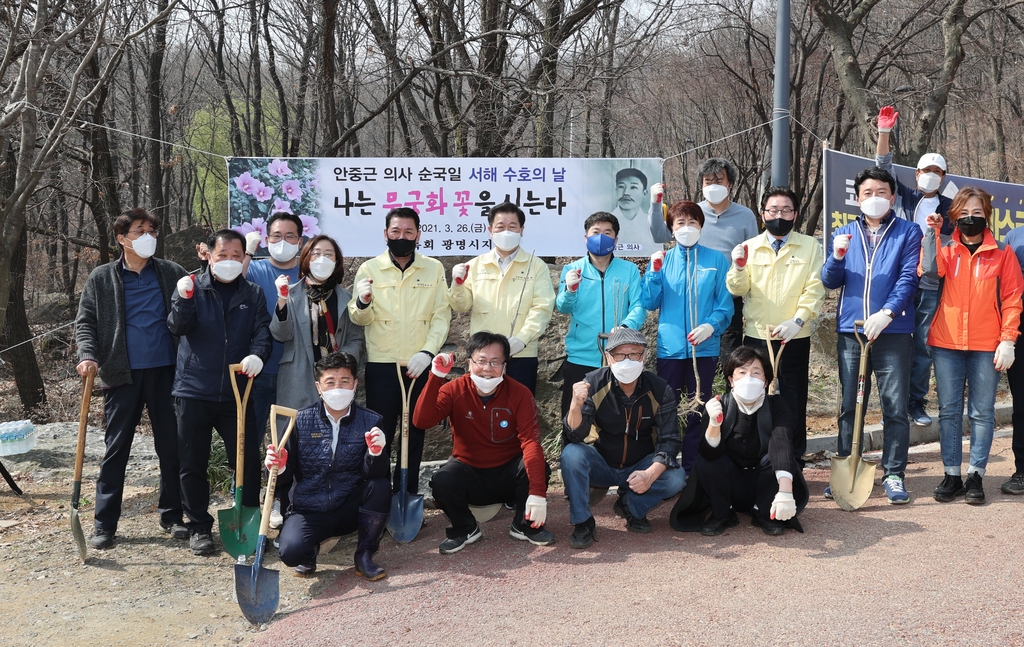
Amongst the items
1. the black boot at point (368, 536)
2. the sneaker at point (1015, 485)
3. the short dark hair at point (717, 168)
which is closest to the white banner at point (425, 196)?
the short dark hair at point (717, 168)

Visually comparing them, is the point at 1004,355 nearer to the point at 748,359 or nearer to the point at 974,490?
the point at 974,490

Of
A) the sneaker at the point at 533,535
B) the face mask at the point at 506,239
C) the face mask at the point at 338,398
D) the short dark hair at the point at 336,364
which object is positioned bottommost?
the sneaker at the point at 533,535

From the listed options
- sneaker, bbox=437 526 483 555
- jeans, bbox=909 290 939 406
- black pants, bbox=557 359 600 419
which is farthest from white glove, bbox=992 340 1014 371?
sneaker, bbox=437 526 483 555

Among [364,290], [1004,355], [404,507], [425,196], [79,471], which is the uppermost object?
[425,196]

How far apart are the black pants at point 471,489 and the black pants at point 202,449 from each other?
109cm

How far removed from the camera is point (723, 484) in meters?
4.51

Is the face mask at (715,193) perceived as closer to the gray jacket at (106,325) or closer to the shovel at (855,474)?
the shovel at (855,474)

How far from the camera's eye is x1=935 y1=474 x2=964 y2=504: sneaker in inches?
195

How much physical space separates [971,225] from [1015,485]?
160 centimetres

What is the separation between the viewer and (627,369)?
4.53 meters

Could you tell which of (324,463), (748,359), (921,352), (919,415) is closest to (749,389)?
(748,359)

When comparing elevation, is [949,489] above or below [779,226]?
below

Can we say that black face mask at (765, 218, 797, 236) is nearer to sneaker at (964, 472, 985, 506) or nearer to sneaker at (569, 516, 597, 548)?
sneaker at (964, 472, 985, 506)

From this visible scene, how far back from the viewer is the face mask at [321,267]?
4.76 m
